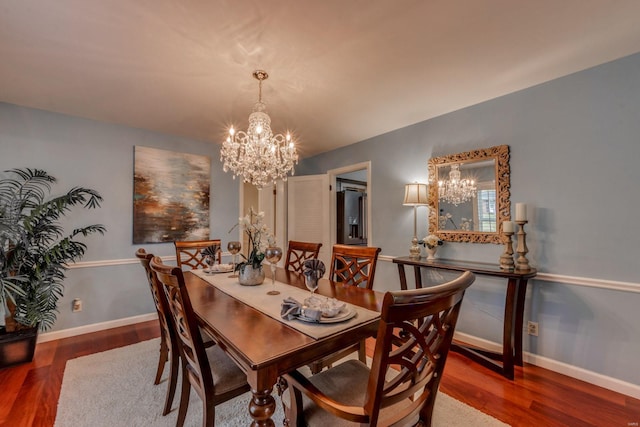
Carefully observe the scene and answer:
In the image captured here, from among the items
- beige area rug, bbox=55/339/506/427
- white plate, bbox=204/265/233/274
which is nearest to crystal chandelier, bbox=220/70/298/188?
white plate, bbox=204/265/233/274

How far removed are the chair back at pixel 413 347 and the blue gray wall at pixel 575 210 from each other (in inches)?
70.9

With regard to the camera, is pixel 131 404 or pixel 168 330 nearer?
pixel 168 330

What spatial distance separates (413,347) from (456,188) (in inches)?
88.6

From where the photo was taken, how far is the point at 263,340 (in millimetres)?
1110

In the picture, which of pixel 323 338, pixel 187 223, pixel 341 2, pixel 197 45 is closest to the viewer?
pixel 323 338

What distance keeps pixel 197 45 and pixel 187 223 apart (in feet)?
7.99

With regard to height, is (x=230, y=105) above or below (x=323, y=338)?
above

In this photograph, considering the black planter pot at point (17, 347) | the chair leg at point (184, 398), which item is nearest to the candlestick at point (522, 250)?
the chair leg at point (184, 398)

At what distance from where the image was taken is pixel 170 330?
1.55 meters

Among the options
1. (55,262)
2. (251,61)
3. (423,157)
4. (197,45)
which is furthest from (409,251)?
(55,262)

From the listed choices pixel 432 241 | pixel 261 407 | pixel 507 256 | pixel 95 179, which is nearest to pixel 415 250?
pixel 432 241

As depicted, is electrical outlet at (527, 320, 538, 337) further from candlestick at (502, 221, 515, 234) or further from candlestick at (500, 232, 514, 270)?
candlestick at (502, 221, 515, 234)

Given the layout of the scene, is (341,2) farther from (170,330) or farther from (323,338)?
(170,330)

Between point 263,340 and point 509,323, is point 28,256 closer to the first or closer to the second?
point 263,340
